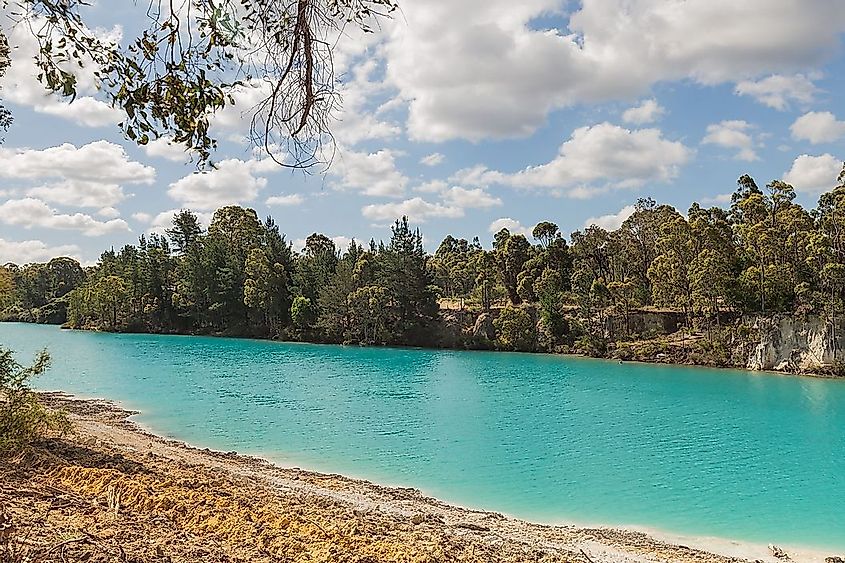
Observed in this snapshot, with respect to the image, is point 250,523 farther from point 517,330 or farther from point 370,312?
point 370,312

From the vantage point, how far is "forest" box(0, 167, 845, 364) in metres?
42.0

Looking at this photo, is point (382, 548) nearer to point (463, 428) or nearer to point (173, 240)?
point (463, 428)

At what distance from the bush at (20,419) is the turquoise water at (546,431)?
20.1 ft

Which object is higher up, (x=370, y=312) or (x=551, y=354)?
(x=370, y=312)

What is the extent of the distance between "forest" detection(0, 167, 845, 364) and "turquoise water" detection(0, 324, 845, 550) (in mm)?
6661

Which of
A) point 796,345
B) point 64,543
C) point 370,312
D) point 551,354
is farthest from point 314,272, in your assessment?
point 64,543

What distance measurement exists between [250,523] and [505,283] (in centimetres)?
5371

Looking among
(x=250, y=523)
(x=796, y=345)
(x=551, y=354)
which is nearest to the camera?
(x=250, y=523)

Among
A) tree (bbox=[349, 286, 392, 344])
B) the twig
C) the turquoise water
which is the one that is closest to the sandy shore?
the twig

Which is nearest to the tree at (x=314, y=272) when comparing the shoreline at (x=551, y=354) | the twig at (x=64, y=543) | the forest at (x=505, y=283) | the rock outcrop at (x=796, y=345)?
the forest at (x=505, y=283)

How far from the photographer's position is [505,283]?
59844 mm

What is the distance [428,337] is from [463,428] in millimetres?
35540

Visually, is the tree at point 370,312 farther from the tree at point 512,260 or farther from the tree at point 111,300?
the tree at point 111,300

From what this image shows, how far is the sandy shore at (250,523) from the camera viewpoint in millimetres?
5926
